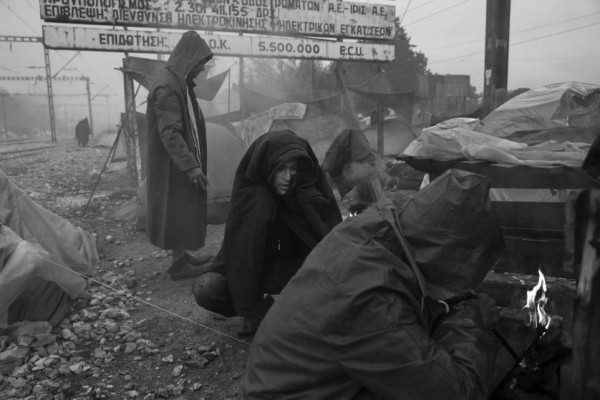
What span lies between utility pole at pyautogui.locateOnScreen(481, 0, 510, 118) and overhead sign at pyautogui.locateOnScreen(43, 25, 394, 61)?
3.58 metres

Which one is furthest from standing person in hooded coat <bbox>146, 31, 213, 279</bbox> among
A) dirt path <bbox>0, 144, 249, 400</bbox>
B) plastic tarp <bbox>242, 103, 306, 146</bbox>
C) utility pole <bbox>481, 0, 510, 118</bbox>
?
plastic tarp <bbox>242, 103, 306, 146</bbox>

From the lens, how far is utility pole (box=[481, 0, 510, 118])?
6.03 metres

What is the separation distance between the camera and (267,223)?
2775 mm

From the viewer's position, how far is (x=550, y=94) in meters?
6.62

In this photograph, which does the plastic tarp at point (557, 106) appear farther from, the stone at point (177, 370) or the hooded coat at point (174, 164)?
the stone at point (177, 370)

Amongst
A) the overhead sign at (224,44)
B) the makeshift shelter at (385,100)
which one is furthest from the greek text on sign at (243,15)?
the makeshift shelter at (385,100)

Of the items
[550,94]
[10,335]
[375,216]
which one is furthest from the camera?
[550,94]

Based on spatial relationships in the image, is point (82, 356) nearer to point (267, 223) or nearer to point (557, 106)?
point (267, 223)

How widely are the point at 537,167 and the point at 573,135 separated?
28.8 inches

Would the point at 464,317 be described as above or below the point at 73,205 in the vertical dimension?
above

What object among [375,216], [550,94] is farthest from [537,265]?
[550,94]

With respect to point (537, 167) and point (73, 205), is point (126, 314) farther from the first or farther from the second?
point (73, 205)

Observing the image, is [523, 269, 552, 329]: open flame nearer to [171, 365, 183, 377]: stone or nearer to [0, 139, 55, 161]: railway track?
[171, 365, 183, 377]: stone

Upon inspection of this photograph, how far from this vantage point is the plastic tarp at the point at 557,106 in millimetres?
5453
